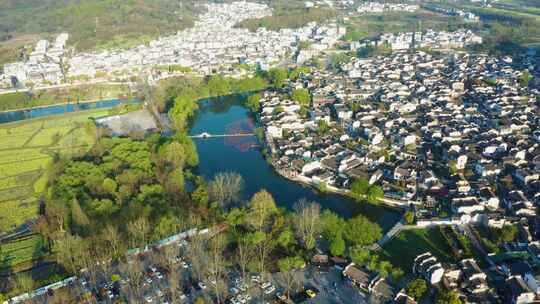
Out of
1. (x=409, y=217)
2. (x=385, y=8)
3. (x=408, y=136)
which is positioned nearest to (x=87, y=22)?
(x=385, y=8)

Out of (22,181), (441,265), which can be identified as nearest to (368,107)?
(441,265)

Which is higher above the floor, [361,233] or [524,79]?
[524,79]

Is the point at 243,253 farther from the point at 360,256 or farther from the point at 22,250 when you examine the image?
the point at 22,250

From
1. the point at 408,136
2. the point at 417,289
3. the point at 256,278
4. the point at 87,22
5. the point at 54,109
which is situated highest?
the point at 87,22

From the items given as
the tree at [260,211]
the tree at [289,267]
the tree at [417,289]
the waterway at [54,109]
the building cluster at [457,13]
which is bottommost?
the waterway at [54,109]

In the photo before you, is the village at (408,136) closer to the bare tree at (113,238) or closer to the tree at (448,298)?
the tree at (448,298)

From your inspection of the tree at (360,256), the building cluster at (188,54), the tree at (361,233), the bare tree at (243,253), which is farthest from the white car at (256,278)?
the building cluster at (188,54)

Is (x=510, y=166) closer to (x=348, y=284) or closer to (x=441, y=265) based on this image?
(x=441, y=265)
